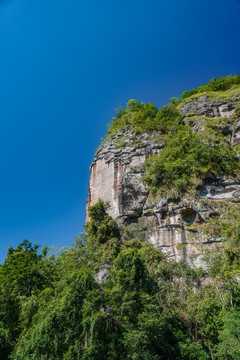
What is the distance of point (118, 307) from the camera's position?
12633 mm

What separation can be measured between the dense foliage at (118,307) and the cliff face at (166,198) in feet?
6.40

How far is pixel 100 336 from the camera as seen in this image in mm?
11641

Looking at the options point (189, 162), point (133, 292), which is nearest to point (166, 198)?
point (189, 162)

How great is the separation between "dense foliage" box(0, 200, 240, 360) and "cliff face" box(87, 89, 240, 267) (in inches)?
76.7

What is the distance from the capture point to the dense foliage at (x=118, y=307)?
11.6 metres

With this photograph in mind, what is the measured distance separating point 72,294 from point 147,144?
71.7 feet

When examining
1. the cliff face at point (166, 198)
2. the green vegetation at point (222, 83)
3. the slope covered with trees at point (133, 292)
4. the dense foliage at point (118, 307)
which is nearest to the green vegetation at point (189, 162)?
the slope covered with trees at point (133, 292)

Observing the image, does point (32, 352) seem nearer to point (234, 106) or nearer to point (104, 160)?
point (104, 160)

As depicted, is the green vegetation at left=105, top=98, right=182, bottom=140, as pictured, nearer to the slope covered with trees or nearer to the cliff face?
the cliff face

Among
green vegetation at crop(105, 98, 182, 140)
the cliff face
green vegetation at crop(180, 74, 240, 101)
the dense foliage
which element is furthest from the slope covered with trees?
green vegetation at crop(180, 74, 240, 101)

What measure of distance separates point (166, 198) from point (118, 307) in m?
13.1

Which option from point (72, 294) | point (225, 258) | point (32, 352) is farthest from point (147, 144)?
point (32, 352)

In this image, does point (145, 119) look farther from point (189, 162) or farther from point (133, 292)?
point (133, 292)

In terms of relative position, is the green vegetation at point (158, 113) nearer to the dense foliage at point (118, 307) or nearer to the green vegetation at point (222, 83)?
the green vegetation at point (222, 83)
